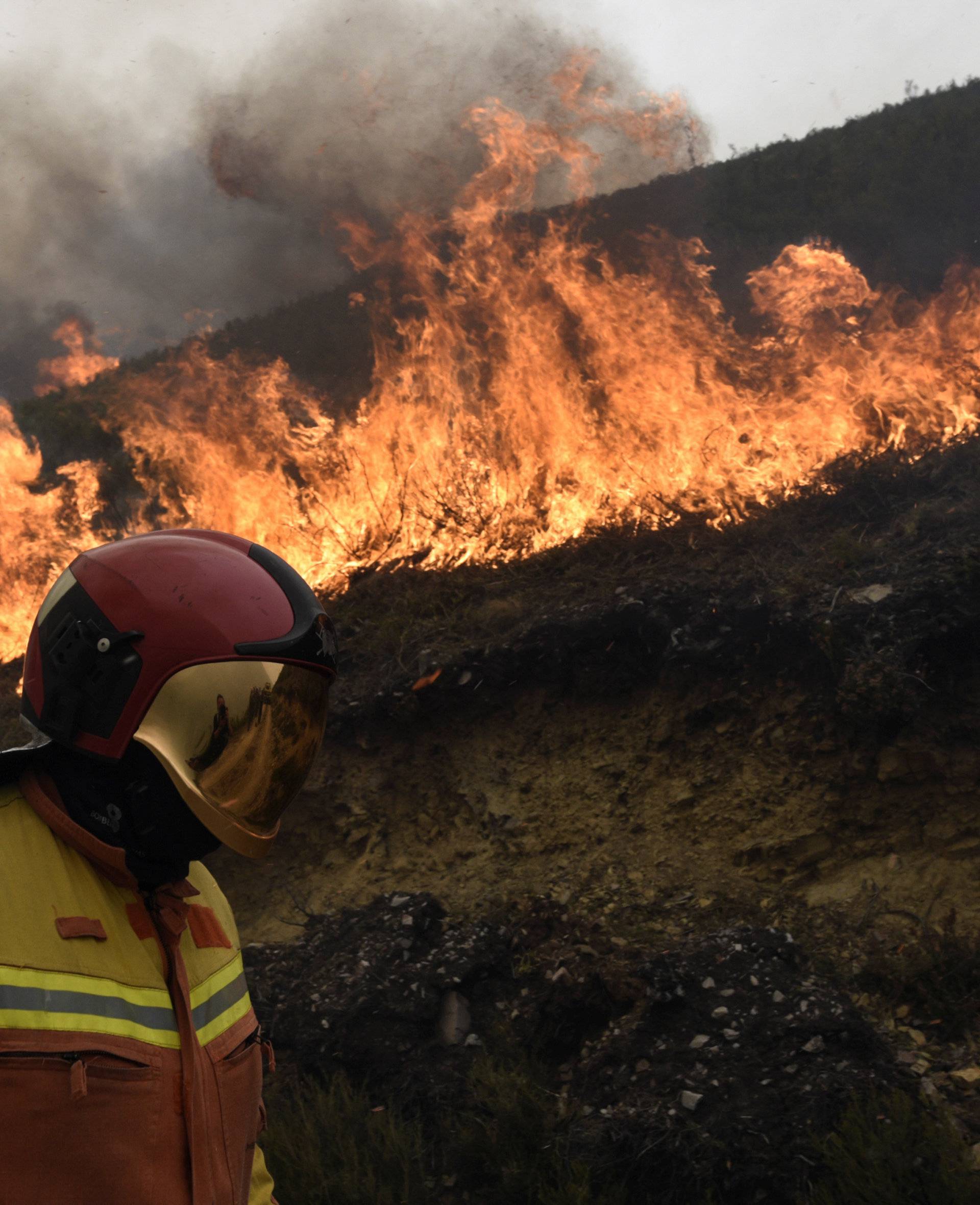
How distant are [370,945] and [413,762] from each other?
1865 millimetres

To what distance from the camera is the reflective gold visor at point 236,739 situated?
1934mm

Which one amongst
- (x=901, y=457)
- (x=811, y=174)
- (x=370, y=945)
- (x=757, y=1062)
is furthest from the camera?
(x=811, y=174)

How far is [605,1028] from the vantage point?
4.71 metres

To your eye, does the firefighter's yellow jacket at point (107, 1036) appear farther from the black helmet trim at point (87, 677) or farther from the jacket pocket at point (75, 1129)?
the black helmet trim at point (87, 677)

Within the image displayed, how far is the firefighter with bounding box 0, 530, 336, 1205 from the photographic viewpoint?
1.51 m

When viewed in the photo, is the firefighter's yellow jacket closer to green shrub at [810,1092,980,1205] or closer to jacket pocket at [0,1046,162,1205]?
jacket pocket at [0,1046,162,1205]

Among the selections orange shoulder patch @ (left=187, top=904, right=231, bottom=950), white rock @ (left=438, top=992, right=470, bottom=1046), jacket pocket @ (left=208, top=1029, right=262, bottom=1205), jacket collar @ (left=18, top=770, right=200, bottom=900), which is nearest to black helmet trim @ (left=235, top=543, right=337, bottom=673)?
jacket collar @ (left=18, top=770, right=200, bottom=900)

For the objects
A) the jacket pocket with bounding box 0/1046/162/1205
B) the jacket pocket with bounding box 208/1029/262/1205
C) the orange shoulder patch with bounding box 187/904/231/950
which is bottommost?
the jacket pocket with bounding box 208/1029/262/1205

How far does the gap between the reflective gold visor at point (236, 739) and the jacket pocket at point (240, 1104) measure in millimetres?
416

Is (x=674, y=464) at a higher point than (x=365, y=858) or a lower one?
higher

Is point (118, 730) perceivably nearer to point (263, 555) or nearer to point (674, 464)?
point (263, 555)

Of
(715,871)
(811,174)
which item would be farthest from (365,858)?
(811,174)

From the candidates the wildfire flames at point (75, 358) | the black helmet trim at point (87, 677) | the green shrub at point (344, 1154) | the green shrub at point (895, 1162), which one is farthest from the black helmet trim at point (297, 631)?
the wildfire flames at point (75, 358)

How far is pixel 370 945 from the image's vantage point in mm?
5477
